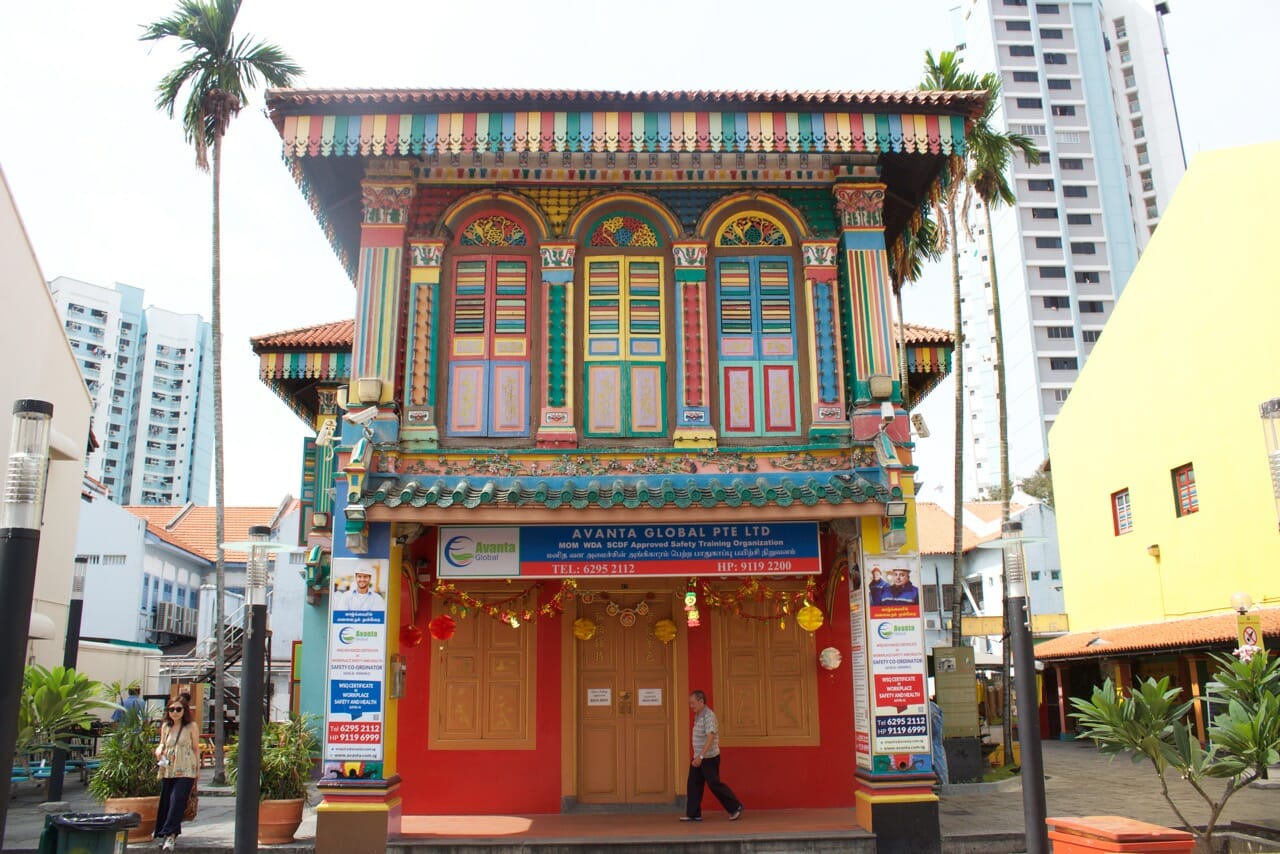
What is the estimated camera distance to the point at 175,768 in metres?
10.5

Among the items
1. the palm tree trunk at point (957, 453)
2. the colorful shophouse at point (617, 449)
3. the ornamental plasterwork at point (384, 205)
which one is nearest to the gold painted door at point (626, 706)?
the colorful shophouse at point (617, 449)

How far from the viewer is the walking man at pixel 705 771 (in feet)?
37.0

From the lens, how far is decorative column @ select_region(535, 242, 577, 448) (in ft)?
37.6

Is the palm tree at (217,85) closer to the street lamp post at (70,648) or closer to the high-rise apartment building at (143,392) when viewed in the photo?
the street lamp post at (70,648)

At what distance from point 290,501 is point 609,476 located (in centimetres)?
A: 2848

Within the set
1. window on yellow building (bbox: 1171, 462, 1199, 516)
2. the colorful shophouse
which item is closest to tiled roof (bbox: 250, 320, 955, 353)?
the colorful shophouse

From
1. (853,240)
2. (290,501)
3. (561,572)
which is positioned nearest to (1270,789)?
(853,240)

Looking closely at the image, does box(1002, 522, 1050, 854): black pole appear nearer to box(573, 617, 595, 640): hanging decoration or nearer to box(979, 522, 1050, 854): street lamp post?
box(979, 522, 1050, 854): street lamp post

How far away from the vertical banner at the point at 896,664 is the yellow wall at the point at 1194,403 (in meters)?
11.9

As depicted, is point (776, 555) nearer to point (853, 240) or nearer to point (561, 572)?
point (561, 572)

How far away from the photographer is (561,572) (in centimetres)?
1101

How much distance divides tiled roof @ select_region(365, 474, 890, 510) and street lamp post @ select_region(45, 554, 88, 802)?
845 cm

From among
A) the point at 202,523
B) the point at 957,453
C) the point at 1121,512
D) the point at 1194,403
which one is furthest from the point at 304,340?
the point at 202,523

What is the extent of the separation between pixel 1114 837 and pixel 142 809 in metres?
9.65
